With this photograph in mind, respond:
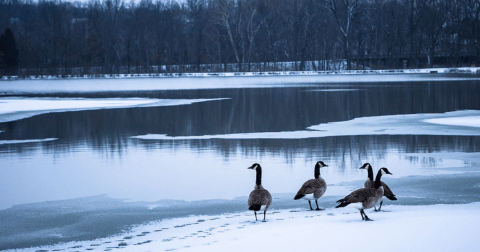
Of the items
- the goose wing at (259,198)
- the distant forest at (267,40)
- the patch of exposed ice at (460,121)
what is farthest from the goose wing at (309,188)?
the distant forest at (267,40)

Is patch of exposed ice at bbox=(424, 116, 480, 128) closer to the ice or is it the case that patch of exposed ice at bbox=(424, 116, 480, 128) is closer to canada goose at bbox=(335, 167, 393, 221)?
canada goose at bbox=(335, 167, 393, 221)

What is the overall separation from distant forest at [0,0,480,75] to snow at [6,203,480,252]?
69194 millimetres

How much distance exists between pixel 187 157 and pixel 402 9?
247 feet

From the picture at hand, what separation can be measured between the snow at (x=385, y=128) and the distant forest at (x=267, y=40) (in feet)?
184

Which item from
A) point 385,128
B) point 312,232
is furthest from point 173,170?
point 385,128

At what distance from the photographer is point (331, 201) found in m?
8.38

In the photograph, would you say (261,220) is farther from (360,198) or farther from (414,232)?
(414,232)

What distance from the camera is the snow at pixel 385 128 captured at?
51.9 ft

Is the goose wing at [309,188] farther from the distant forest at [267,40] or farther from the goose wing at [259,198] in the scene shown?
the distant forest at [267,40]

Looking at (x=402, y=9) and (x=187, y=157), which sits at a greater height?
(x=402, y=9)

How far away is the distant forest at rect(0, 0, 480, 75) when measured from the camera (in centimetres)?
7644

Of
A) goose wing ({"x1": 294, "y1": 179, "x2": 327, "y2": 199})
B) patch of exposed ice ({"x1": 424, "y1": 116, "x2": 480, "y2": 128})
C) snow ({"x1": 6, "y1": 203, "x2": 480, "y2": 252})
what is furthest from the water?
patch of exposed ice ({"x1": 424, "y1": 116, "x2": 480, "y2": 128})

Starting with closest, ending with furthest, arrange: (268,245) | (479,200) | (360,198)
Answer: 1. (268,245)
2. (360,198)
3. (479,200)

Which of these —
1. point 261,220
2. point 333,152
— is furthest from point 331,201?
point 333,152
